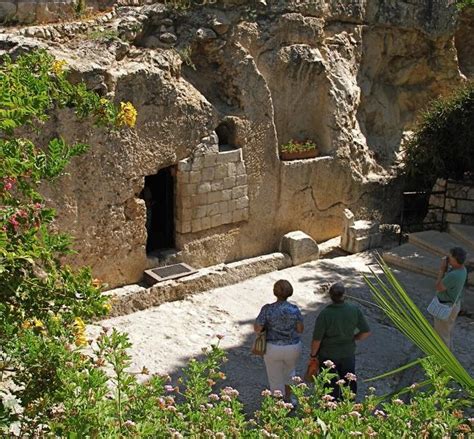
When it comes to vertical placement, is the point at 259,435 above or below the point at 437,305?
above

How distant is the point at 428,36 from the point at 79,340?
10111 mm

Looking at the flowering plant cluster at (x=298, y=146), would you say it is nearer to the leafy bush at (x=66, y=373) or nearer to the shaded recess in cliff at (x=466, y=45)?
the shaded recess in cliff at (x=466, y=45)

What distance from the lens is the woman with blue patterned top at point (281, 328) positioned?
5.82m

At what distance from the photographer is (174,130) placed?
8.82 meters

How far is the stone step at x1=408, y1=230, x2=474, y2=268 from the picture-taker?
10.1m

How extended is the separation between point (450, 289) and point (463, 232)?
4.00 meters

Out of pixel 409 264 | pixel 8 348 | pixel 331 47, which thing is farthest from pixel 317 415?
pixel 331 47

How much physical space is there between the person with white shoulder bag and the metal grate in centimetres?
338

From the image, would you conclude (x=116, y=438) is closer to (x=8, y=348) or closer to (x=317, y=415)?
(x=8, y=348)

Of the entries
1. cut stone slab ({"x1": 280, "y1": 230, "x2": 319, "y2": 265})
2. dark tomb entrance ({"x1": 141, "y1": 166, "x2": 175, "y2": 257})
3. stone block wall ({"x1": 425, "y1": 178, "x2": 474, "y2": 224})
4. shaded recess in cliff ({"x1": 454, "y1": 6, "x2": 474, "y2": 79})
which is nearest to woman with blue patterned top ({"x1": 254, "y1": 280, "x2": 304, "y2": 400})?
dark tomb entrance ({"x1": 141, "y1": 166, "x2": 175, "y2": 257})

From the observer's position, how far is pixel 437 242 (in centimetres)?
1034

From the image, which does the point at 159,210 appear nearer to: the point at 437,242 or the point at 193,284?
the point at 193,284

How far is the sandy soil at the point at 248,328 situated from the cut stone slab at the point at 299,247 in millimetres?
145

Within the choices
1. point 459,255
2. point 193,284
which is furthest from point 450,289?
point 193,284
